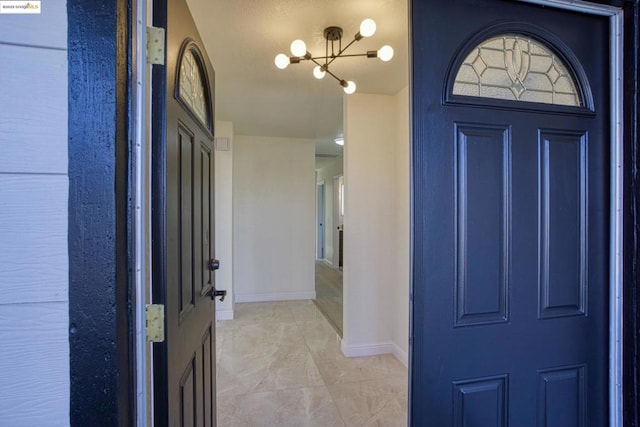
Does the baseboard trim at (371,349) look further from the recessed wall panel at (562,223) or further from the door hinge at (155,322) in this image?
the door hinge at (155,322)

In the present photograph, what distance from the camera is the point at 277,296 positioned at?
4.86 meters

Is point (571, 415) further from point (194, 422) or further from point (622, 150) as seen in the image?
point (194, 422)

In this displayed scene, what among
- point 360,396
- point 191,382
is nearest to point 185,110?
point 191,382

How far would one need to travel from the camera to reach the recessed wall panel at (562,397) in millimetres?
1074

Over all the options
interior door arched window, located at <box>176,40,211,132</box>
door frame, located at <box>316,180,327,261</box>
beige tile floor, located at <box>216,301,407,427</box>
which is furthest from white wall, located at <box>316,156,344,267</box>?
interior door arched window, located at <box>176,40,211,132</box>

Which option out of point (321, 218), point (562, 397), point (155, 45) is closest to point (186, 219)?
point (155, 45)

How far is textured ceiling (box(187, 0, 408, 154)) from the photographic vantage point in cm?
173

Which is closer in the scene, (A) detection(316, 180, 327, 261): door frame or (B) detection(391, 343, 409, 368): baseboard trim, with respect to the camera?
(B) detection(391, 343, 409, 368): baseboard trim

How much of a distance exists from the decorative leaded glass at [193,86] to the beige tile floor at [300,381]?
1.98m

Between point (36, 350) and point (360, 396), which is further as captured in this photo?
point (360, 396)

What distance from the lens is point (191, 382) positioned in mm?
1177

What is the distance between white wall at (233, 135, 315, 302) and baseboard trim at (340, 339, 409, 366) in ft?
6.72

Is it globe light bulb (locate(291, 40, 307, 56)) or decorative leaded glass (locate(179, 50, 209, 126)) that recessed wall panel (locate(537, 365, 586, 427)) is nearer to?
decorative leaded glass (locate(179, 50, 209, 126))

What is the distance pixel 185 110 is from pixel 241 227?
382cm
